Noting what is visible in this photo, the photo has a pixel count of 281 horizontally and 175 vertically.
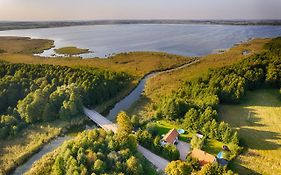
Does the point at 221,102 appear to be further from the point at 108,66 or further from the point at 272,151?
the point at 108,66

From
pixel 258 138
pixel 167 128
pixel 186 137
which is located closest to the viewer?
pixel 186 137

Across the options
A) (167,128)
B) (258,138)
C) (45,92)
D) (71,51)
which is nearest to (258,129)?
(258,138)

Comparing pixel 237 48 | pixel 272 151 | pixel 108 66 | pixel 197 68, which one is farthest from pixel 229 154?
pixel 237 48

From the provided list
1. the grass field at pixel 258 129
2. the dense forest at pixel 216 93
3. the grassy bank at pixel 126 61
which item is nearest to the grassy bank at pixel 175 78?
the dense forest at pixel 216 93

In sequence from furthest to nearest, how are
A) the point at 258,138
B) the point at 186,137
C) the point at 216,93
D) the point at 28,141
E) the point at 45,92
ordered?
the point at 216,93 < the point at 45,92 < the point at 258,138 < the point at 28,141 < the point at 186,137

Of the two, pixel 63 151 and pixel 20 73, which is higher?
pixel 20 73

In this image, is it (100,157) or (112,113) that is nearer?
(100,157)

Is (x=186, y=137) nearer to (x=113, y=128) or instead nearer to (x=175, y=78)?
(x=113, y=128)
